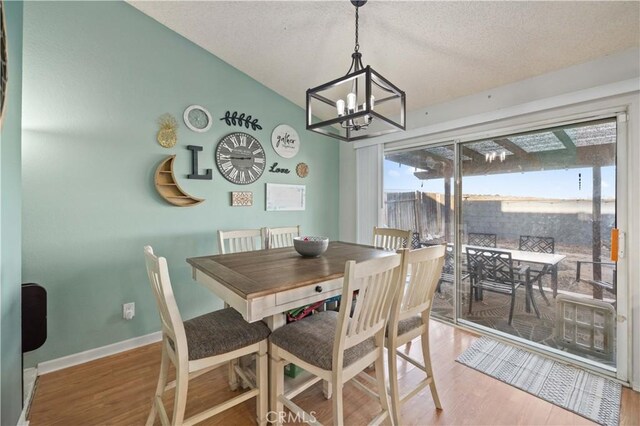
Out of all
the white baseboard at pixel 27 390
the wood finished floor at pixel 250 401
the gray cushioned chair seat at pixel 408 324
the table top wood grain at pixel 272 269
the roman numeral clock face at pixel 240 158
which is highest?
the roman numeral clock face at pixel 240 158

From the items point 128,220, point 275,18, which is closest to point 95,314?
point 128,220

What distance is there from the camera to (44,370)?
6.57ft

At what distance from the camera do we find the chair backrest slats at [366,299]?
1183mm

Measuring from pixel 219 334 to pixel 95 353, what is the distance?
1.55 meters

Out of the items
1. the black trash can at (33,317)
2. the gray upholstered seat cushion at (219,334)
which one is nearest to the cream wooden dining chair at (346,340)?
the gray upholstered seat cushion at (219,334)

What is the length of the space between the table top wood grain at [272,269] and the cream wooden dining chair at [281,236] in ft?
1.21

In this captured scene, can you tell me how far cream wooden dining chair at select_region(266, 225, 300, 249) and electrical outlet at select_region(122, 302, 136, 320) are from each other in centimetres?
125

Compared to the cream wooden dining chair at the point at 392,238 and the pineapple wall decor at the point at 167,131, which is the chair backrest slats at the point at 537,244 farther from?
the pineapple wall decor at the point at 167,131

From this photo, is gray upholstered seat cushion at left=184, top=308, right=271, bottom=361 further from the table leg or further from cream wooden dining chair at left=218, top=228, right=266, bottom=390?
cream wooden dining chair at left=218, top=228, right=266, bottom=390

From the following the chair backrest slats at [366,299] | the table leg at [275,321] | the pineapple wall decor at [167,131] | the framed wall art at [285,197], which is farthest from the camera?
the framed wall art at [285,197]

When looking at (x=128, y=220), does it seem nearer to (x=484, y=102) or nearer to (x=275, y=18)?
(x=275, y=18)

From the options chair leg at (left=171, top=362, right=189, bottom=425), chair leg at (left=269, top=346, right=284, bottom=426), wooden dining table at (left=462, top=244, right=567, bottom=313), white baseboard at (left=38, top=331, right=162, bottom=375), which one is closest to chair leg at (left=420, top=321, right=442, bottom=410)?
chair leg at (left=269, top=346, right=284, bottom=426)

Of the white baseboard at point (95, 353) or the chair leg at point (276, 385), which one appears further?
the white baseboard at point (95, 353)

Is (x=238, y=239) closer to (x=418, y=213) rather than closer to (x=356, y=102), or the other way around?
(x=356, y=102)
